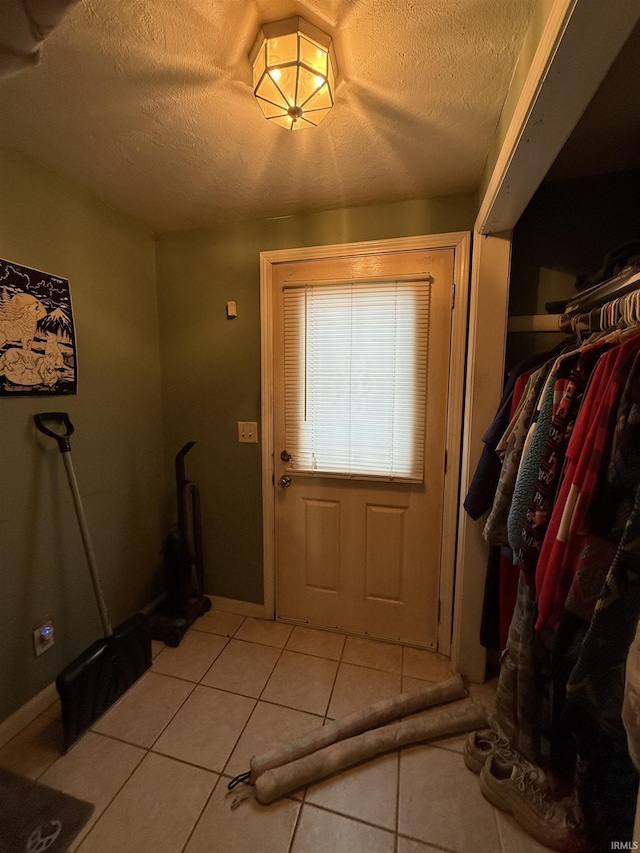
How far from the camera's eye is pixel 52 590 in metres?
1.49

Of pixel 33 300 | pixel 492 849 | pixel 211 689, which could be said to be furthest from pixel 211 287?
pixel 492 849

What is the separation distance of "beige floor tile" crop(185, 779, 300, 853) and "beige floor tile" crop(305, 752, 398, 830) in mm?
98

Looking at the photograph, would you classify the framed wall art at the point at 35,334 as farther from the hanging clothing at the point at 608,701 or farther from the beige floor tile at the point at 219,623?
the hanging clothing at the point at 608,701

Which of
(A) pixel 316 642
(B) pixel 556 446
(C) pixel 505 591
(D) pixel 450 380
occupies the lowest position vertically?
(A) pixel 316 642

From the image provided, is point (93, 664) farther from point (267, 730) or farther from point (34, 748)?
point (267, 730)

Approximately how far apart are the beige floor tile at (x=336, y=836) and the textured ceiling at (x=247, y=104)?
233 centimetres

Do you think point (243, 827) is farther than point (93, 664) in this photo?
No

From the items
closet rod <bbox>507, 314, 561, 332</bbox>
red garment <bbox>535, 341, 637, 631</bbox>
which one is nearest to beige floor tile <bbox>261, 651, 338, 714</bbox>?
red garment <bbox>535, 341, 637, 631</bbox>

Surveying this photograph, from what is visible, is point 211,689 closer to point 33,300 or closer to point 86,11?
point 33,300

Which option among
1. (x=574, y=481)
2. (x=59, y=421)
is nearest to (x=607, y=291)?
(x=574, y=481)

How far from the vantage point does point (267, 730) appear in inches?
53.7

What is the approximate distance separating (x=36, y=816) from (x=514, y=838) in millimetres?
1531

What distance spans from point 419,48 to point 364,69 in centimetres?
16

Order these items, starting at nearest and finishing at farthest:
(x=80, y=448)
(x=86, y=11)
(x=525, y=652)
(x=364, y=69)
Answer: (x=86, y=11)
(x=364, y=69)
(x=525, y=652)
(x=80, y=448)
